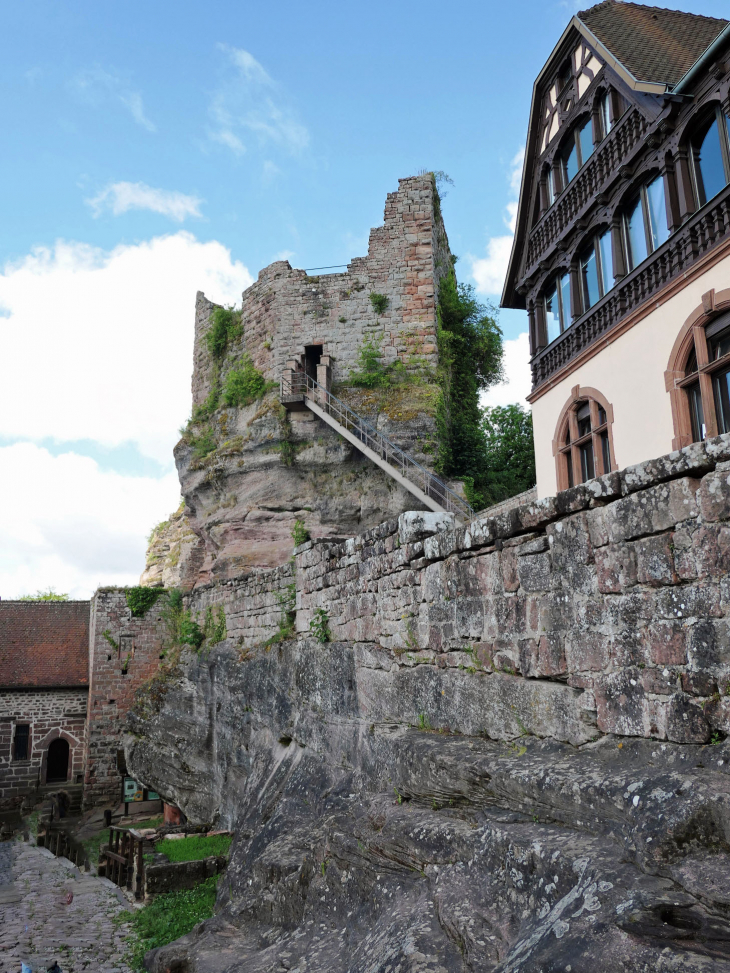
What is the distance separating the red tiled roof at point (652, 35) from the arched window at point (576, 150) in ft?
4.04

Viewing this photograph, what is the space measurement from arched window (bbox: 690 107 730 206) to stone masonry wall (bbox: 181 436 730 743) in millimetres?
6240

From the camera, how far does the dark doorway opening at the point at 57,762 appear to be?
2544 cm

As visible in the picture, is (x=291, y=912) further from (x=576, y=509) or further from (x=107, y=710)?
(x=107, y=710)

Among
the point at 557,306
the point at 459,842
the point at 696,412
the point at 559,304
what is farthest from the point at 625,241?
the point at 459,842

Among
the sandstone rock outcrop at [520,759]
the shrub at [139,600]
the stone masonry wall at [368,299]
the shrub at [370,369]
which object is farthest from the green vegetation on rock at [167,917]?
the stone masonry wall at [368,299]

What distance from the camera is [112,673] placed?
23453mm

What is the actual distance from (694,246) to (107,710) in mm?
21479

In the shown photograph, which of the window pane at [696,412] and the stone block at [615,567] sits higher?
the window pane at [696,412]

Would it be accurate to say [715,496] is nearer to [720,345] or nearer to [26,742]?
[720,345]

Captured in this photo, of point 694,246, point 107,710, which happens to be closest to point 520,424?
point 694,246

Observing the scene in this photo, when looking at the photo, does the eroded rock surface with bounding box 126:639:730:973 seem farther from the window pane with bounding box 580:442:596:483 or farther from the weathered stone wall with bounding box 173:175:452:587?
the weathered stone wall with bounding box 173:175:452:587

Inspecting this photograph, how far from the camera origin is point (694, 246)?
9203 mm

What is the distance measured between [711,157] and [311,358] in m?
14.8

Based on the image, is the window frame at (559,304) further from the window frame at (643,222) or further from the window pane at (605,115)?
the window pane at (605,115)
